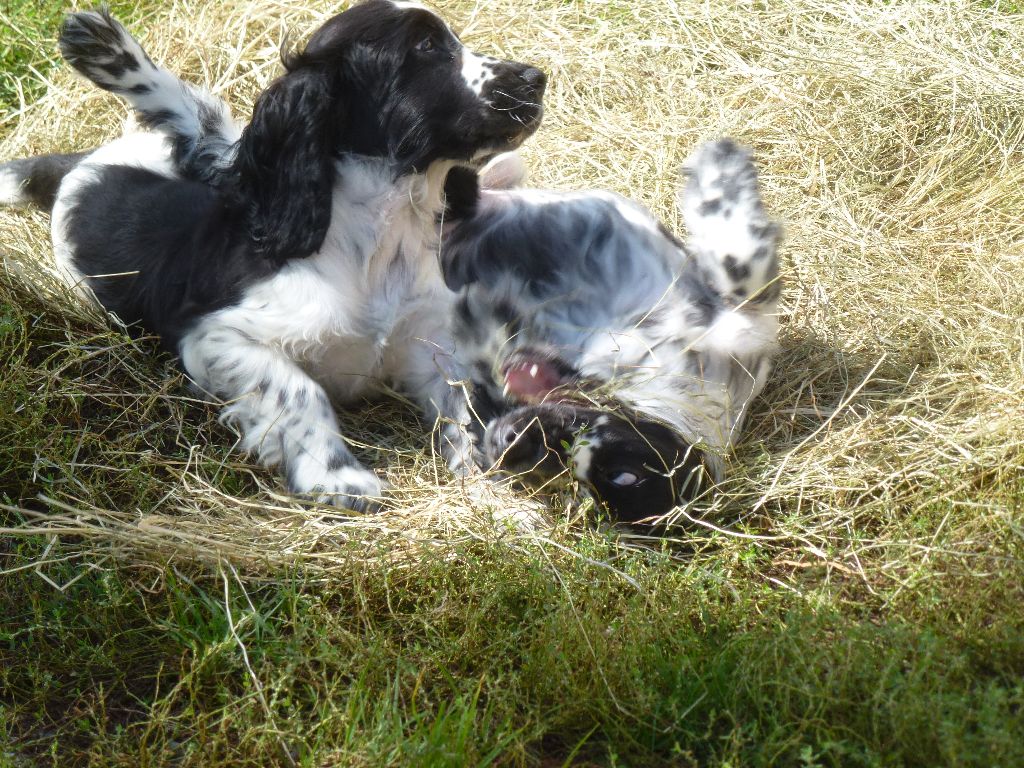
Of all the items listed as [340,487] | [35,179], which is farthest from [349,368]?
[35,179]

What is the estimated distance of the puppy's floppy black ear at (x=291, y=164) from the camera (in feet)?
12.2

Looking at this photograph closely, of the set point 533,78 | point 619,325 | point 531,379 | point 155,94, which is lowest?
point 531,379

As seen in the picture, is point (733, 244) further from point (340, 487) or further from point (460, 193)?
point (340, 487)

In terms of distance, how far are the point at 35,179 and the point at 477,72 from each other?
2.20 meters

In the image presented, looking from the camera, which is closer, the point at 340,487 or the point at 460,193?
the point at 340,487

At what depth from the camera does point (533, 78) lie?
388cm

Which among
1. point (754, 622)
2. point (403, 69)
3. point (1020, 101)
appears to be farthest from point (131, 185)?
point (1020, 101)

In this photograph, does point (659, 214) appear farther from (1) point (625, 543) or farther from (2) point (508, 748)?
(2) point (508, 748)

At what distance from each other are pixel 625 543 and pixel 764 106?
297 centimetres

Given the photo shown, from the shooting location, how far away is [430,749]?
2.58 meters

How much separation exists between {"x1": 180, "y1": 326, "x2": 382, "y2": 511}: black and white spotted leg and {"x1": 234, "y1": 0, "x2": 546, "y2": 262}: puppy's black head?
→ 0.34m

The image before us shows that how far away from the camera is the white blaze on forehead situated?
382cm

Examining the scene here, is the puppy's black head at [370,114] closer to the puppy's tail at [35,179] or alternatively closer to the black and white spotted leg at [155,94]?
the black and white spotted leg at [155,94]

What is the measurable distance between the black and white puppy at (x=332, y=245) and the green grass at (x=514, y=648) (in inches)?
18.2
